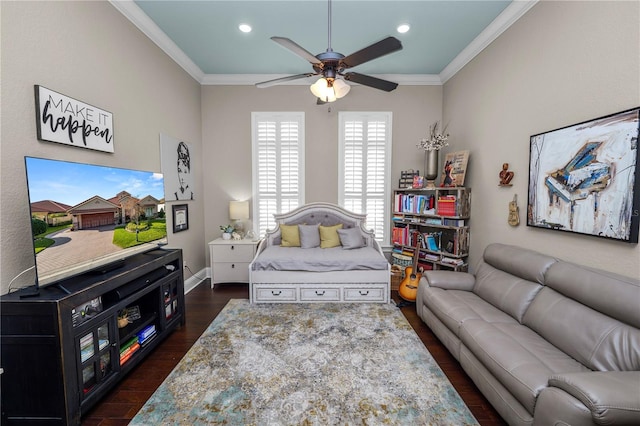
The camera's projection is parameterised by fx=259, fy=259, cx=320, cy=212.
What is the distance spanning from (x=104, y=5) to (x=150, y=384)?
3300mm

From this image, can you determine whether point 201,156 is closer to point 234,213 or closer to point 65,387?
point 234,213

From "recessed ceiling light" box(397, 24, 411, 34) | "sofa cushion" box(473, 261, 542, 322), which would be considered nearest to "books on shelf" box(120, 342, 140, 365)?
"sofa cushion" box(473, 261, 542, 322)

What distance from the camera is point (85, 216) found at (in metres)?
1.86

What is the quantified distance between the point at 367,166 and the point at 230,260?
2.69 m

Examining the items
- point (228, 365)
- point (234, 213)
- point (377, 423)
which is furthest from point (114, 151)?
point (377, 423)

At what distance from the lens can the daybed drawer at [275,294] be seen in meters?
3.29

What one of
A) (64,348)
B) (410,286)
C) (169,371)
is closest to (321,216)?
(410,286)

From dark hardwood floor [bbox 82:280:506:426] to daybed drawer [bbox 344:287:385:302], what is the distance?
0.35 meters

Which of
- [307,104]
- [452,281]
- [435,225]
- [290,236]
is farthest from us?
[307,104]

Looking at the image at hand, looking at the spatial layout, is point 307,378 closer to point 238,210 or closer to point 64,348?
point 64,348

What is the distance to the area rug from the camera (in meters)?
1.67

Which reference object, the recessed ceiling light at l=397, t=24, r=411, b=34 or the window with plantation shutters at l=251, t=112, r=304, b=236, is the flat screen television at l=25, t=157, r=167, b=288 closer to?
the window with plantation shutters at l=251, t=112, r=304, b=236

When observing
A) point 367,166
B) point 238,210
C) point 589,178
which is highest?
point 367,166

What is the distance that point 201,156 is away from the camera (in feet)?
14.2
